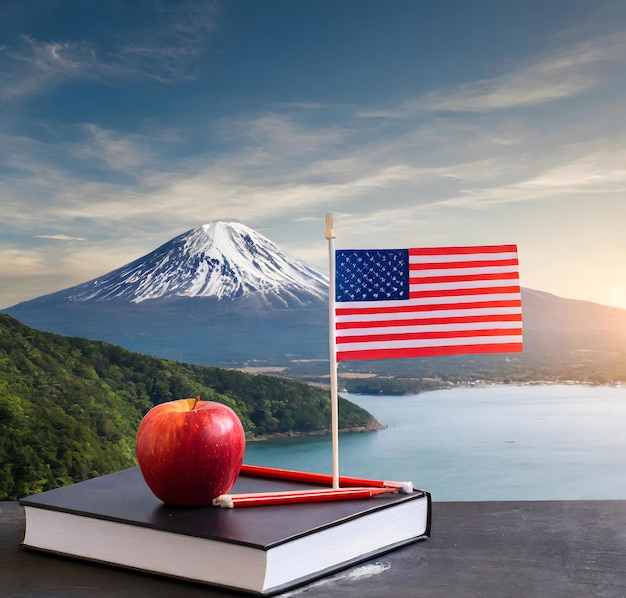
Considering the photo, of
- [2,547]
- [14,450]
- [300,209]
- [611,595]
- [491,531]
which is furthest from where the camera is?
[300,209]

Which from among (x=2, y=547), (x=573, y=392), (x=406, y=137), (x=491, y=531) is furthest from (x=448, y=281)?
(x=573, y=392)

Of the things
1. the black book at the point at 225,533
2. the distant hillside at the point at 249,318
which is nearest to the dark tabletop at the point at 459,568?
the black book at the point at 225,533

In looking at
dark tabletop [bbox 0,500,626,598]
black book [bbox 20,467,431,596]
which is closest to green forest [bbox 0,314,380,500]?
dark tabletop [bbox 0,500,626,598]

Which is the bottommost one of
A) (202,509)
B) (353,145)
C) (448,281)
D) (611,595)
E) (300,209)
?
(611,595)

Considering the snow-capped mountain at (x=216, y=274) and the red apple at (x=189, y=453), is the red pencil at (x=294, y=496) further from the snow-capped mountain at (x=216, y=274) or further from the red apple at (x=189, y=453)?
the snow-capped mountain at (x=216, y=274)

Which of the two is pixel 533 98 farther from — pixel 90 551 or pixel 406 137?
pixel 90 551

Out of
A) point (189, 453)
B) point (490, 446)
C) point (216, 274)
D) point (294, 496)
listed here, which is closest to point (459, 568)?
point (294, 496)

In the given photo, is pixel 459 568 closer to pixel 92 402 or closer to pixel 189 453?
pixel 189 453
